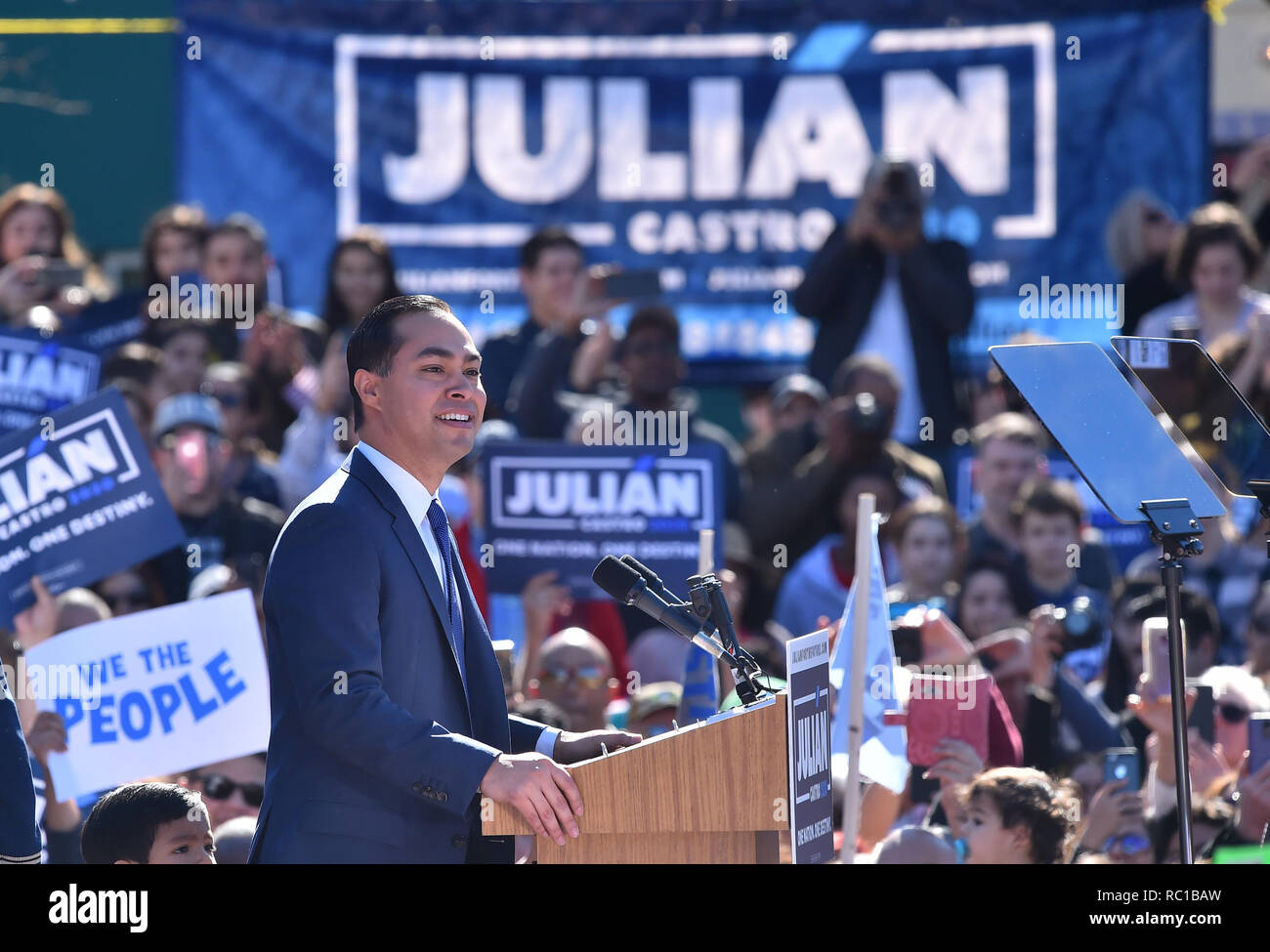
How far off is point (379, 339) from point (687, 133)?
689 centimetres

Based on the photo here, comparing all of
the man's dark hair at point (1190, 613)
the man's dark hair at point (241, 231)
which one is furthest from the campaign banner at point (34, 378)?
the man's dark hair at point (1190, 613)

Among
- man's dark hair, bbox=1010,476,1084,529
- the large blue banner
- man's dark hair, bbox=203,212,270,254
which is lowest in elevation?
man's dark hair, bbox=1010,476,1084,529

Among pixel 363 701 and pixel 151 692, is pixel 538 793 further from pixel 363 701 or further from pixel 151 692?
pixel 151 692

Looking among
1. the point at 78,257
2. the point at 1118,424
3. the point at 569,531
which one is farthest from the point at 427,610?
the point at 78,257

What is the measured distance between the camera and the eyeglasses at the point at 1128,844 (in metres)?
Result: 5.64

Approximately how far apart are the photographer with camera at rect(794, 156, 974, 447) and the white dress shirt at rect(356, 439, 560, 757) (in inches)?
207

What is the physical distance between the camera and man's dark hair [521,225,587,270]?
8758mm

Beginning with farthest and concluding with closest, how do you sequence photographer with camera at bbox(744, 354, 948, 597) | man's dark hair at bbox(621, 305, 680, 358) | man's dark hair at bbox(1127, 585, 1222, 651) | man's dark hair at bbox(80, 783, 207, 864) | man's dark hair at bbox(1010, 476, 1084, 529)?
man's dark hair at bbox(621, 305, 680, 358), photographer with camera at bbox(744, 354, 948, 597), man's dark hair at bbox(1010, 476, 1084, 529), man's dark hair at bbox(1127, 585, 1222, 651), man's dark hair at bbox(80, 783, 207, 864)

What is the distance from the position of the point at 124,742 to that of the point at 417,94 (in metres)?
5.42

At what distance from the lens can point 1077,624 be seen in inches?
265

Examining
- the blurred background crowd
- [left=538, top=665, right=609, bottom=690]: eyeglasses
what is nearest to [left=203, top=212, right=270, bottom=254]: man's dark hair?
the blurred background crowd

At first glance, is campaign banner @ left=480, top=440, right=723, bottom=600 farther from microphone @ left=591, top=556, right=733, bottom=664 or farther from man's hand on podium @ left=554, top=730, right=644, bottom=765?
microphone @ left=591, top=556, right=733, bottom=664

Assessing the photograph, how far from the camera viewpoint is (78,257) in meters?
9.13

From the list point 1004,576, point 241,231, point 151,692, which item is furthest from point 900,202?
point 151,692
